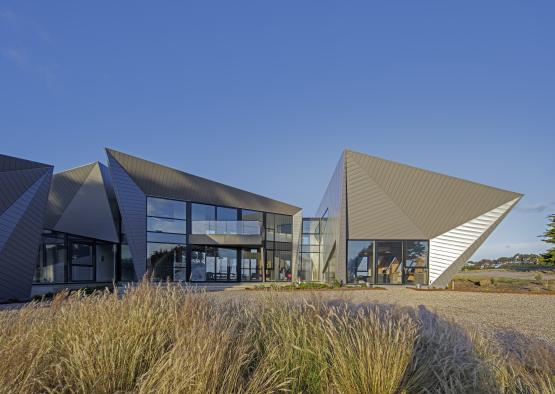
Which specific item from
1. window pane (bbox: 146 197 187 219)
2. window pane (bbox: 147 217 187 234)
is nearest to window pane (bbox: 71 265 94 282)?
window pane (bbox: 147 217 187 234)

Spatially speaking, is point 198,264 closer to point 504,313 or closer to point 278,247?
point 278,247

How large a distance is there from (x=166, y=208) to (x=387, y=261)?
12.8m

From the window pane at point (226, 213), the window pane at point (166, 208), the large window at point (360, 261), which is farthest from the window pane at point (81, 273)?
the large window at point (360, 261)

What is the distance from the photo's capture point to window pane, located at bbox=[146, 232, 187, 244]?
2236 centimetres

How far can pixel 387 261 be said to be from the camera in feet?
73.7

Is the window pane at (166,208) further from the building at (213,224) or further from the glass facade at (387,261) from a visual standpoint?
the glass facade at (387,261)

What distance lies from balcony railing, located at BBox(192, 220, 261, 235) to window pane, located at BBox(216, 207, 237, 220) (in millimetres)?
1327

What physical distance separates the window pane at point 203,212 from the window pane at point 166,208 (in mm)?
607

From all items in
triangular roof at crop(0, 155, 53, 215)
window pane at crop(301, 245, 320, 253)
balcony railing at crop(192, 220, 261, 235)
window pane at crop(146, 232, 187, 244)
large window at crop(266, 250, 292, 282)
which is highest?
triangular roof at crop(0, 155, 53, 215)

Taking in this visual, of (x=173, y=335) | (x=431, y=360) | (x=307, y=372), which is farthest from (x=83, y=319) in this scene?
(x=431, y=360)

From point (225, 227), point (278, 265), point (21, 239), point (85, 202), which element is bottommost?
point (278, 265)

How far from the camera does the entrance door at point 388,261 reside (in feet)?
73.3

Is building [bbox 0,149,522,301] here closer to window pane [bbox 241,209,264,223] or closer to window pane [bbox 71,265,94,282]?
window pane [bbox 71,265,94,282]

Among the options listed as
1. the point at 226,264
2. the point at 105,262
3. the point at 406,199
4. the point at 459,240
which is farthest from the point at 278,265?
the point at 459,240
